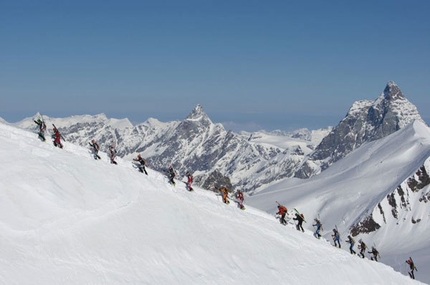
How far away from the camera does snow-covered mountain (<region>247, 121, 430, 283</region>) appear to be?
436 ft

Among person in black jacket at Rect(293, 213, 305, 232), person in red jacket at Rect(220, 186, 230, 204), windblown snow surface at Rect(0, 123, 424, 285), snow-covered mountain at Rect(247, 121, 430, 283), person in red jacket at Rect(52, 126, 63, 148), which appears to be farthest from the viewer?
snow-covered mountain at Rect(247, 121, 430, 283)

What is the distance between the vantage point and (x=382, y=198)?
14512 cm

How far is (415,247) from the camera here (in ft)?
396

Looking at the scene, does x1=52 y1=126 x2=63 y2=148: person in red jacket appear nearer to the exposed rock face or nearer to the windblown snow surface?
the windblown snow surface

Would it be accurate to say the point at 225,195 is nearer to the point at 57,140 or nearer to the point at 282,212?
the point at 282,212

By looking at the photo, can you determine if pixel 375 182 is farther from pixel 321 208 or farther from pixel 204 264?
pixel 204 264

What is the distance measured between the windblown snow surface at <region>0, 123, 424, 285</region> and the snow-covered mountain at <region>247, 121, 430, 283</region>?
75353 millimetres

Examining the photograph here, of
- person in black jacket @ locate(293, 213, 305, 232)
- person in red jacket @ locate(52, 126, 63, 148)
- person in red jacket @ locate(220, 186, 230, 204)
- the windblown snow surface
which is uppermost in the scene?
person in red jacket @ locate(52, 126, 63, 148)

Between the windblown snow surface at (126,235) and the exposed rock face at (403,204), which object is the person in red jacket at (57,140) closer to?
the windblown snow surface at (126,235)

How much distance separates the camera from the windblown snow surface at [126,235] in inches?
910

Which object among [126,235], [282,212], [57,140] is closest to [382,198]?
[282,212]

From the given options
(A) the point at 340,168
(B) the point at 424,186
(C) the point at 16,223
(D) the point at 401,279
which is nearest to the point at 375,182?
(B) the point at 424,186

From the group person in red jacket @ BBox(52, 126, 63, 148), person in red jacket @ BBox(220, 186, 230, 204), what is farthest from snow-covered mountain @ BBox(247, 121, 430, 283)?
person in red jacket @ BBox(52, 126, 63, 148)

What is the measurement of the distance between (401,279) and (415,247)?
289 feet
